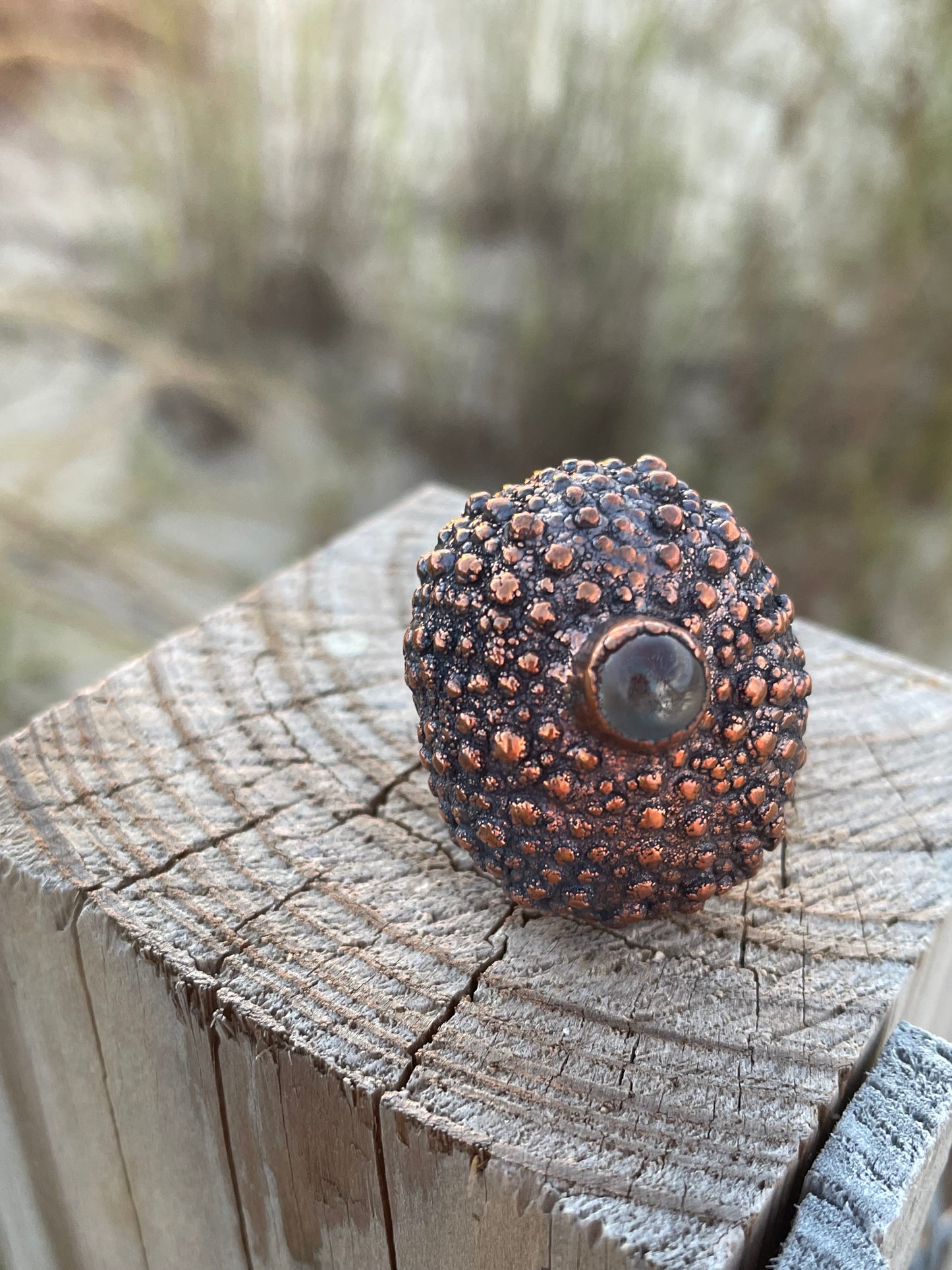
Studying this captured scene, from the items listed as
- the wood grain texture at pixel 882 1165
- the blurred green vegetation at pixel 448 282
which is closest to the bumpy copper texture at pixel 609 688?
the wood grain texture at pixel 882 1165

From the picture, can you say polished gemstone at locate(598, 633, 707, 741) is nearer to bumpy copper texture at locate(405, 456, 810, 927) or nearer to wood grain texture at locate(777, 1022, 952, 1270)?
bumpy copper texture at locate(405, 456, 810, 927)

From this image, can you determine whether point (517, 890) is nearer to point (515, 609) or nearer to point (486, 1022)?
point (486, 1022)

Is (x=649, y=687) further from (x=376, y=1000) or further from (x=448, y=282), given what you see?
(x=448, y=282)

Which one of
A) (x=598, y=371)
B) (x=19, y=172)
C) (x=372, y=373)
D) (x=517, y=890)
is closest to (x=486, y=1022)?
(x=517, y=890)

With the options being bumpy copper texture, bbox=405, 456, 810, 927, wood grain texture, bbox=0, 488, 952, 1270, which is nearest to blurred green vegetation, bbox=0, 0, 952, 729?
wood grain texture, bbox=0, 488, 952, 1270

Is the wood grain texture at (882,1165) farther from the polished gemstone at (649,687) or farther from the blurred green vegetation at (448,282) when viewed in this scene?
the blurred green vegetation at (448,282)

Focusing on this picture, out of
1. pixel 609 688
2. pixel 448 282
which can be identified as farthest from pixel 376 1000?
pixel 448 282
